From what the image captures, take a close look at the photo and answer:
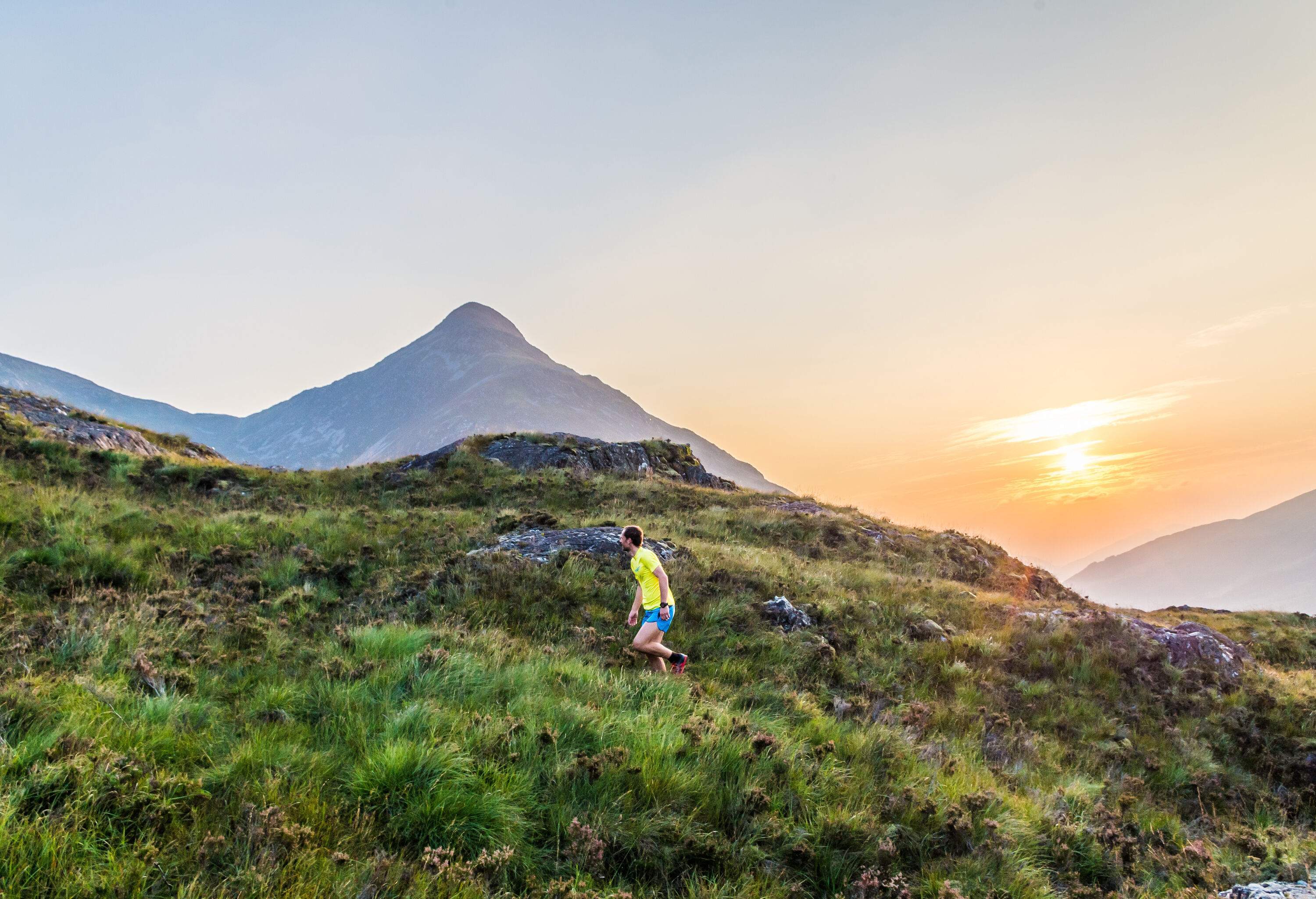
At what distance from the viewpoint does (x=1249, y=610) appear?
26031 millimetres

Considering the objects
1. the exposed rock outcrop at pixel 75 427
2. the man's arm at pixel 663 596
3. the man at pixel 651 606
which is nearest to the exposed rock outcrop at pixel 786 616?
the man at pixel 651 606

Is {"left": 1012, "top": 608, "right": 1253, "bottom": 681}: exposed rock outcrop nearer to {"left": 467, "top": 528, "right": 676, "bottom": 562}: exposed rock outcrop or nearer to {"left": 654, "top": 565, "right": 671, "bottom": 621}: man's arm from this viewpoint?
{"left": 467, "top": 528, "right": 676, "bottom": 562}: exposed rock outcrop

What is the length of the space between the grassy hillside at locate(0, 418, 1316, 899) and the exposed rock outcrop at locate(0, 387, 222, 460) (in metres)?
7.65

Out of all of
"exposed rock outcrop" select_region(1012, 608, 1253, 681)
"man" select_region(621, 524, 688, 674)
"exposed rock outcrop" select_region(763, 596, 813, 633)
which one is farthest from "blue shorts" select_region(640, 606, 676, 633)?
"exposed rock outcrop" select_region(1012, 608, 1253, 681)

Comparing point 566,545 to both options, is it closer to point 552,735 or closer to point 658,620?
point 658,620

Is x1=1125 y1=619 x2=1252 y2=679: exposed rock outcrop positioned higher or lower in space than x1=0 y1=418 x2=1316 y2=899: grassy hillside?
higher

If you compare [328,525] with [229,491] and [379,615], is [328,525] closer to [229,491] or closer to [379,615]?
[379,615]

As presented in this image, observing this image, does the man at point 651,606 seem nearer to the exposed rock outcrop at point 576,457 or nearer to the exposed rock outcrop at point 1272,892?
the exposed rock outcrop at point 1272,892

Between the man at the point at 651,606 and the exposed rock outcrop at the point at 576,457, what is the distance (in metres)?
17.7

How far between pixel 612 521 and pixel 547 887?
12.3m

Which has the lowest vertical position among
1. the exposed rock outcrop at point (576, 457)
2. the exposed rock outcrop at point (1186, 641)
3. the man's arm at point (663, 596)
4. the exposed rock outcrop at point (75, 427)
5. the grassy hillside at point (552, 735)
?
the grassy hillside at point (552, 735)

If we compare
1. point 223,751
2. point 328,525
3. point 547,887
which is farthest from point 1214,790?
point 328,525

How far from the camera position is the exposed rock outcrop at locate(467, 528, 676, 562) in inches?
445

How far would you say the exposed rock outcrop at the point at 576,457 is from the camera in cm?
2666
